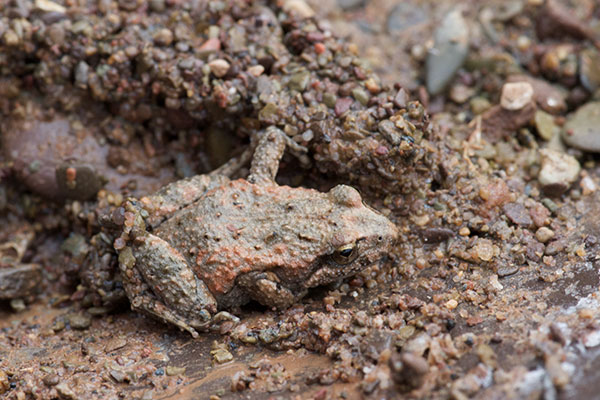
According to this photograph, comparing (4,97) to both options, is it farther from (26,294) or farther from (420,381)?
(420,381)

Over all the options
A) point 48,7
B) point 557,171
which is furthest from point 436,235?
point 48,7

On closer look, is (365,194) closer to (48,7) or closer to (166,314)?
(166,314)

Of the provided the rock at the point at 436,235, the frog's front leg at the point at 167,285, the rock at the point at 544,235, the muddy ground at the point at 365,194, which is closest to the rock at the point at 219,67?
the muddy ground at the point at 365,194

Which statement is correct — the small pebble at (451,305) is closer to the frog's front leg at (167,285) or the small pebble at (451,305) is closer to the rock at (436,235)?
the rock at (436,235)

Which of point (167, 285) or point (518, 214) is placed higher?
point (518, 214)

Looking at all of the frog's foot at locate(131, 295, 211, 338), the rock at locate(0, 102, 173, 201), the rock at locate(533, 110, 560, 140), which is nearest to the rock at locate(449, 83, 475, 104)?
the rock at locate(533, 110, 560, 140)

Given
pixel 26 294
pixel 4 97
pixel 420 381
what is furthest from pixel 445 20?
pixel 26 294

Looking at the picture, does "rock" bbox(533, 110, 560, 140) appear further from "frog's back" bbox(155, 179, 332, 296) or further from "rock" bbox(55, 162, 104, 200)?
"rock" bbox(55, 162, 104, 200)
